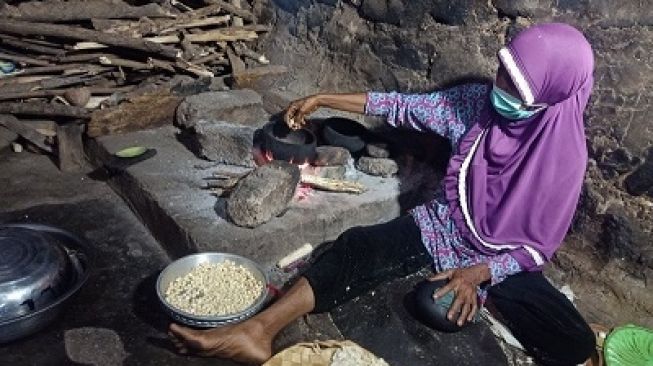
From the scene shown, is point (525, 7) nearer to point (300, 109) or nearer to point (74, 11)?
point (300, 109)

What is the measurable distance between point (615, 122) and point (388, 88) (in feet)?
5.58

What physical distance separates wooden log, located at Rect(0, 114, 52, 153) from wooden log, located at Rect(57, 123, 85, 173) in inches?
6.0

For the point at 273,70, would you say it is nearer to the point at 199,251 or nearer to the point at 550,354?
the point at 199,251

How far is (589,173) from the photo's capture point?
11.8ft

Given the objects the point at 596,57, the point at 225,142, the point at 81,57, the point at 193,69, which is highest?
the point at 596,57

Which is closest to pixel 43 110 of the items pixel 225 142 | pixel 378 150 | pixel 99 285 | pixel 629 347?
pixel 225 142

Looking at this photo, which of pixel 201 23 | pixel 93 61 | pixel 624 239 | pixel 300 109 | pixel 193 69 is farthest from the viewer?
pixel 201 23

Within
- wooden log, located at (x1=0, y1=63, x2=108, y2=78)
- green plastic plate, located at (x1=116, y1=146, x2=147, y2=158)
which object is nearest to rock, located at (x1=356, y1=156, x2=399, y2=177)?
green plastic plate, located at (x1=116, y1=146, x2=147, y2=158)

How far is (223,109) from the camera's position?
449 centimetres

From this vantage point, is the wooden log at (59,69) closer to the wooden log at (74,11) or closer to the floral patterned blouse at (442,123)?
the wooden log at (74,11)

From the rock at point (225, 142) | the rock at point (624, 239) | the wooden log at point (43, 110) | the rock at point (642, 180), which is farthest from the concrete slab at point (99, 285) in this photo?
the rock at point (642, 180)

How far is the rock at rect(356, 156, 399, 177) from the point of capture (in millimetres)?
4129

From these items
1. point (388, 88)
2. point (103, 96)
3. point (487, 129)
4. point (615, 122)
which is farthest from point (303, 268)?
point (103, 96)

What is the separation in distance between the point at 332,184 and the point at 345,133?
524mm
